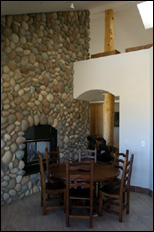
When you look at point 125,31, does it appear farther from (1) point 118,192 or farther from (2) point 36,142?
(1) point 118,192

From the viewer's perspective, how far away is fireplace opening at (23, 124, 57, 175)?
430 centimetres

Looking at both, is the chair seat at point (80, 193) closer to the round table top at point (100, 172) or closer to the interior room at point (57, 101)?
the round table top at point (100, 172)

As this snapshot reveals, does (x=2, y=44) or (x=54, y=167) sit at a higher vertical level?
(x=2, y=44)

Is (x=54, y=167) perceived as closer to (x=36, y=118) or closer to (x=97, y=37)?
(x=36, y=118)

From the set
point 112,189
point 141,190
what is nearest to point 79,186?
point 112,189

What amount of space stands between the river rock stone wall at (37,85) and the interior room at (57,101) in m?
0.02

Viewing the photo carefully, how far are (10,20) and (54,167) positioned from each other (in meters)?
2.66

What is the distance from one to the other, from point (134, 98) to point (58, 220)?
2663mm

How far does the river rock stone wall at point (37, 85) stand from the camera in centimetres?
388

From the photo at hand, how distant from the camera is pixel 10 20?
3912mm

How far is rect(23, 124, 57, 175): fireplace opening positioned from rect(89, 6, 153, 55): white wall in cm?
419

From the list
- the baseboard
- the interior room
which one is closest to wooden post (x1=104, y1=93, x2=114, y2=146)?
the interior room

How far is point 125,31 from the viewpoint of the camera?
7.61 meters

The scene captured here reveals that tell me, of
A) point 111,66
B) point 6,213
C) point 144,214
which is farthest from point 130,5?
point 6,213
